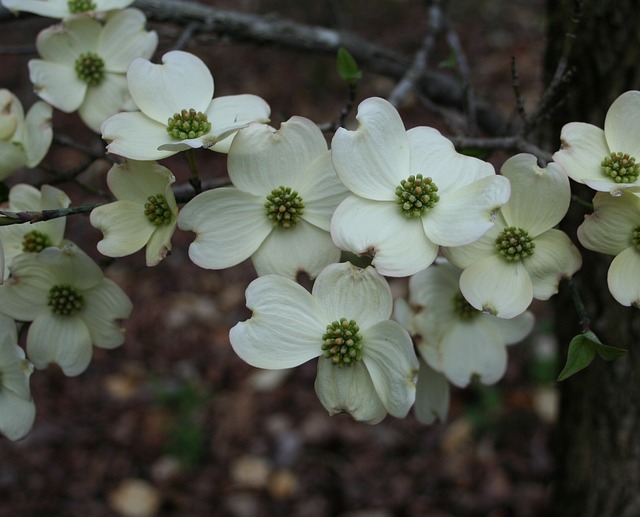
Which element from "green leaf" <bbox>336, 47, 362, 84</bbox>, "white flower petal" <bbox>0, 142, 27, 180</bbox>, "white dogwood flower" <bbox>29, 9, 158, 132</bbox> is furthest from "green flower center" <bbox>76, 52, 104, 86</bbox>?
"green leaf" <bbox>336, 47, 362, 84</bbox>

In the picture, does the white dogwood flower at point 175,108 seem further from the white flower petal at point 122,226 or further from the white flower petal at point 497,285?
the white flower petal at point 497,285

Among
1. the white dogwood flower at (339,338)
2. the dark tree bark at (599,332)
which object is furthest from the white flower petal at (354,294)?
the dark tree bark at (599,332)

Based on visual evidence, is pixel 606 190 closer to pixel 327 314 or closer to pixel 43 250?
pixel 327 314

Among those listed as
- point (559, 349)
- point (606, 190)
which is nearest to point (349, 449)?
point (559, 349)

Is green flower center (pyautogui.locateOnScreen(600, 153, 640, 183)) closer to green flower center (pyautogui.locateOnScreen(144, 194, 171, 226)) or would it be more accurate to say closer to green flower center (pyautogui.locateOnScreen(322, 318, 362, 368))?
green flower center (pyautogui.locateOnScreen(322, 318, 362, 368))

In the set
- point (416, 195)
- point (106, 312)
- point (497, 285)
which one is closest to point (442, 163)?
point (416, 195)

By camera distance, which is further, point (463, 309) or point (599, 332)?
point (599, 332)

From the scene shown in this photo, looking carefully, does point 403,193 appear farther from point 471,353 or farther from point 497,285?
point 471,353
